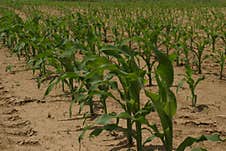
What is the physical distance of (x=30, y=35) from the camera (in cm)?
545

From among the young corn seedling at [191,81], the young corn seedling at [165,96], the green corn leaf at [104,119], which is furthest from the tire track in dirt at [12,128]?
the young corn seedling at [191,81]

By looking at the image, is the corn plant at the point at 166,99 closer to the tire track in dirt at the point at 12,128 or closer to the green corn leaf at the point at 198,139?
the green corn leaf at the point at 198,139

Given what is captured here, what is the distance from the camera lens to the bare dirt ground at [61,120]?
9.43 feet

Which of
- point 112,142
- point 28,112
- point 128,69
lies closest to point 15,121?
point 28,112

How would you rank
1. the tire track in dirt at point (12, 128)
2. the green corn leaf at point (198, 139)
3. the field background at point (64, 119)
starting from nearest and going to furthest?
the green corn leaf at point (198, 139), the field background at point (64, 119), the tire track in dirt at point (12, 128)

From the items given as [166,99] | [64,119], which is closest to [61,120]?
[64,119]

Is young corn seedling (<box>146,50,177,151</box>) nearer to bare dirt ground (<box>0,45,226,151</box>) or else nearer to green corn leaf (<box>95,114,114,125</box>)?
green corn leaf (<box>95,114,114,125</box>)

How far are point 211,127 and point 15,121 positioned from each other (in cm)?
173

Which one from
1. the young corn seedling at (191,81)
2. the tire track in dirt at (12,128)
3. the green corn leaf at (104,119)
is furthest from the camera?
the young corn seedling at (191,81)

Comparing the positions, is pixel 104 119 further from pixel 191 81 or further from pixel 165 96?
pixel 191 81

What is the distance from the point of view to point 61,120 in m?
3.45

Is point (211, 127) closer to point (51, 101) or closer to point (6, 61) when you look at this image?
point (51, 101)

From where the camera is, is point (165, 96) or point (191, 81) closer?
point (165, 96)

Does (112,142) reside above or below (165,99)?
below
